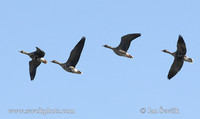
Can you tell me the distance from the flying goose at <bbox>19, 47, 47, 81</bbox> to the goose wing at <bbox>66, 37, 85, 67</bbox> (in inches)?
128

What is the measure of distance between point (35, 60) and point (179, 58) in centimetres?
1342

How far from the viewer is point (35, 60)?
58594mm

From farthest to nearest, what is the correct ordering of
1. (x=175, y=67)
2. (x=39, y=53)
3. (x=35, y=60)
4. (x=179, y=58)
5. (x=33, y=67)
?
(x=33, y=67), (x=35, y=60), (x=39, y=53), (x=175, y=67), (x=179, y=58)

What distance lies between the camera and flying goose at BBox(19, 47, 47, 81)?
2242 inches

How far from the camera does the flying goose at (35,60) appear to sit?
56.9 metres

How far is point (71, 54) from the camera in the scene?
54250mm

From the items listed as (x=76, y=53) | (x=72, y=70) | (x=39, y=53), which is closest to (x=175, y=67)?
(x=76, y=53)

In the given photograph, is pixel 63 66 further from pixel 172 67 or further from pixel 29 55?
pixel 172 67

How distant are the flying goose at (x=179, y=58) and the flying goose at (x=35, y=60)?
1165cm

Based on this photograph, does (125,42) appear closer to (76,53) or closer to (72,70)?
(76,53)

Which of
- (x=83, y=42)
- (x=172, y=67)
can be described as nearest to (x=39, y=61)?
(x=83, y=42)

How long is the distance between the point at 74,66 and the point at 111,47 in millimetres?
5563

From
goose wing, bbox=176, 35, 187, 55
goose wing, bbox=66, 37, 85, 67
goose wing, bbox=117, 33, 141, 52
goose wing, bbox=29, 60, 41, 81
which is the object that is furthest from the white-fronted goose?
goose wing, bbox=176, 35, 187, 55

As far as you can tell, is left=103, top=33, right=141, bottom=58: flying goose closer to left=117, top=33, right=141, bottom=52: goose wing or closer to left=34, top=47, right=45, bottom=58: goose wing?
left=117, top=33, right=141, bottom=52: goose wing
